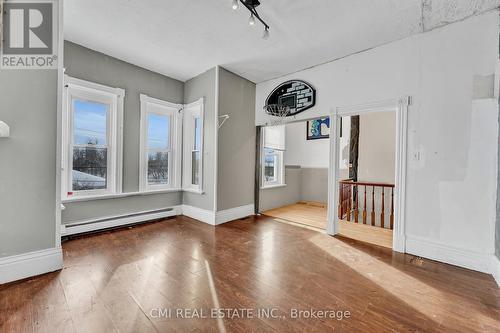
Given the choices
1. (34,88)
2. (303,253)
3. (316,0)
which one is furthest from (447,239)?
(34,88)

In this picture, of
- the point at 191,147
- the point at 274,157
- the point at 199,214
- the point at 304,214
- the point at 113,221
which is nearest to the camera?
the point at 113,221

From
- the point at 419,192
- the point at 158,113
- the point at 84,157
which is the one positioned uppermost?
the point at 158,113

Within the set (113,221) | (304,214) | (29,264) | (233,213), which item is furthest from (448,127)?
(113,221)

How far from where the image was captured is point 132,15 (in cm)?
249

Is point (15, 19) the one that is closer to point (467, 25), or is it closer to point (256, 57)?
point (256, 57)

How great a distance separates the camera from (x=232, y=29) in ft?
8.89

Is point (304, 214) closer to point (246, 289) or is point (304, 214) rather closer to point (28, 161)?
point (246, 289)

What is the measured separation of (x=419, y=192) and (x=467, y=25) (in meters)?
1.91

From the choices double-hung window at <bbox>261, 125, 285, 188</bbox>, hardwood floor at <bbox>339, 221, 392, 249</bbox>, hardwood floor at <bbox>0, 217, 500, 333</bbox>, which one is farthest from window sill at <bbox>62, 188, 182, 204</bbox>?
hardwood floor at <bbox>339, 221, 392, 249</bbox>

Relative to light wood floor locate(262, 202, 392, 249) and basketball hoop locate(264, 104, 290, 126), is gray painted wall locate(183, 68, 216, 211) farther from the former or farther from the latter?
light wood floor locate(262, 202, 392, 249)

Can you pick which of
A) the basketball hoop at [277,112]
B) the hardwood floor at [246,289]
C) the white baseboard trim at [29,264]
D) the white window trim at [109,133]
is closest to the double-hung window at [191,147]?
the white window trim at [109,133]

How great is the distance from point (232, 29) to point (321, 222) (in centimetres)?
349

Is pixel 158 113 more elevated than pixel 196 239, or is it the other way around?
pixel 158 113

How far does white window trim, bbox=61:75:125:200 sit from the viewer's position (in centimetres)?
305
